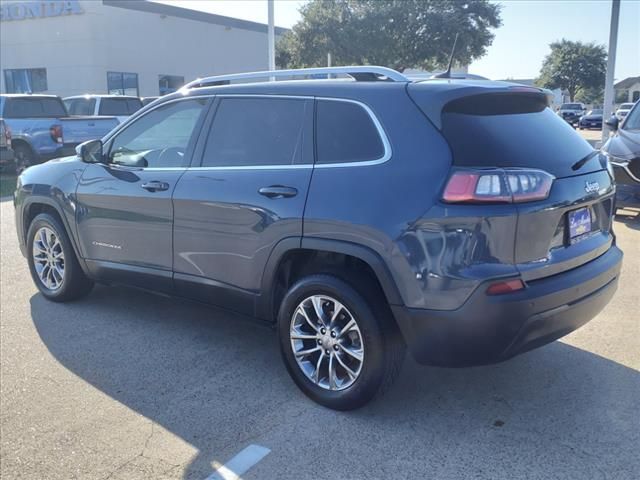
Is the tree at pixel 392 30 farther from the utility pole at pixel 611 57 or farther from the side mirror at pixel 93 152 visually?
the side mirror at pixel 93 152

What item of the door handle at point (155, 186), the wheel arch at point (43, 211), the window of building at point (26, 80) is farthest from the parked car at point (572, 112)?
the door handle at point (155, 186)

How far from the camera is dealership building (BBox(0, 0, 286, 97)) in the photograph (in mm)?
29781

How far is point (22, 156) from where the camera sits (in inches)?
555

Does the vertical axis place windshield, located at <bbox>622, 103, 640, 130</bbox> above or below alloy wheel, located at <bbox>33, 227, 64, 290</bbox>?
above

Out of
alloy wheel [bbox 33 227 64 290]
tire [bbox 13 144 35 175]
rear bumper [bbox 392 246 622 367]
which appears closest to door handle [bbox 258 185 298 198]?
rear bumper [bbox 392 246 622 367]

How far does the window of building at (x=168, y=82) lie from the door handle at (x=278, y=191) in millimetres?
31393

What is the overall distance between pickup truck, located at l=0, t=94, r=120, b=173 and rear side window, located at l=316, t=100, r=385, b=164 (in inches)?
454

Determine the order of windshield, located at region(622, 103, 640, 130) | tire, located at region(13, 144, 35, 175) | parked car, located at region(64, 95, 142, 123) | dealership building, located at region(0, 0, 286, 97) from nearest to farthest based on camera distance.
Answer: windshield, located at region(622, 103, 640, 130), tire, located at region(13, 144, 35, 175), parked car, located at region(64, 95, 142, 123), dealership building, located at region(0, 0, 286, 97)

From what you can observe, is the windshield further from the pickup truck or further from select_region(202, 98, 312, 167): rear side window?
the pickup truck

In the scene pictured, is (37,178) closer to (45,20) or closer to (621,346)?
(621,346)

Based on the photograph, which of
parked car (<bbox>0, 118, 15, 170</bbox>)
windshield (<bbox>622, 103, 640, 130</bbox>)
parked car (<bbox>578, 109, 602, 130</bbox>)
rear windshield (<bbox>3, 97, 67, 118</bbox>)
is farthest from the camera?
parked car (<bbox>578, 109, 602, 130</bbox>)

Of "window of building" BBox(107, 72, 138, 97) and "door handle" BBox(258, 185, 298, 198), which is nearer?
"door handle" BBox(258, 185, 298, 198)

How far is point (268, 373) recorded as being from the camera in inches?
162

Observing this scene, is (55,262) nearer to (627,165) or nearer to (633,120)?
(627,165)
